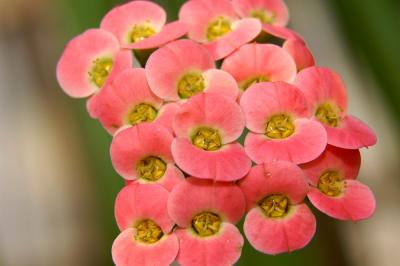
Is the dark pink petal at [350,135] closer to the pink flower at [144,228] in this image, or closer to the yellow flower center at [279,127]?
Result: the yellow flower center at [279,127]

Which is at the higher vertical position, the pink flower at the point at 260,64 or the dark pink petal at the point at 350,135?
the pink flower at the point at 260,64

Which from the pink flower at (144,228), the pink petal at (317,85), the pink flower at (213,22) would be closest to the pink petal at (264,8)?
the pink flower at (213,22)

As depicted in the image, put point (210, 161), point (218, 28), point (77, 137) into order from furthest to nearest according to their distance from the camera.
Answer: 1. point (77, 137)
2. point (218, 28)
3. point (210, 161)

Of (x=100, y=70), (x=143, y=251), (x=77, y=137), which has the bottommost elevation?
(x=77, y=137)

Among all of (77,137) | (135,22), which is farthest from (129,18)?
(77,137)

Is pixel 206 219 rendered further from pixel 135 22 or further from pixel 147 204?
pixel 135 22

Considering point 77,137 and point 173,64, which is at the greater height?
point 173,64

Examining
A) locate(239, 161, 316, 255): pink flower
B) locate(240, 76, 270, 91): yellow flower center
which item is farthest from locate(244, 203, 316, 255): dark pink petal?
locate(240, 76, 270, 91): yellow flower center
